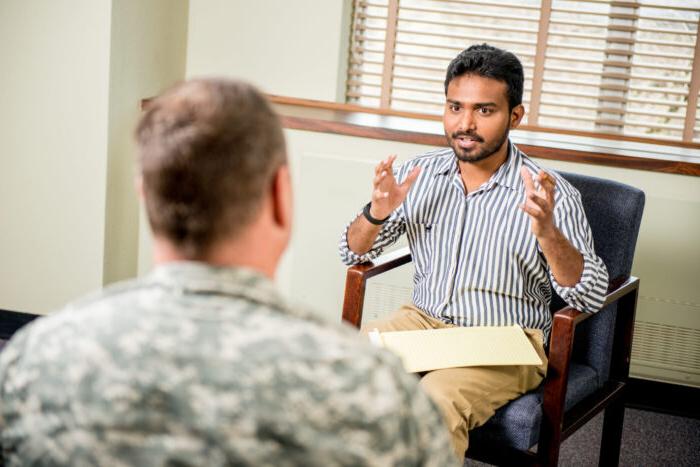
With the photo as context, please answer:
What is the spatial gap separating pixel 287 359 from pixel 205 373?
0.25 feet

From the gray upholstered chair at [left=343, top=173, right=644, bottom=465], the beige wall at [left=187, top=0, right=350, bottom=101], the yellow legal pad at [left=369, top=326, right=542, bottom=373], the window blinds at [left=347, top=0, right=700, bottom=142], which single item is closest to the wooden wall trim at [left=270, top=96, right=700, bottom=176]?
the beige wall at [left=187, top=0, right=350, bottom=101]

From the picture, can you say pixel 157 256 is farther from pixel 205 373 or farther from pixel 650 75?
pixel 650 75

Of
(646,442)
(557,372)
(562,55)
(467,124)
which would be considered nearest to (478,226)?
(467,124)

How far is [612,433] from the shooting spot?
2447 mm

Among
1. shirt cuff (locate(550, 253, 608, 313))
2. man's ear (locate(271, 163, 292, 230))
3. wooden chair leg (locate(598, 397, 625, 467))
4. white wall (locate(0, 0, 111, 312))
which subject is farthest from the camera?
white wall (locate(0, 0, 111, 312))

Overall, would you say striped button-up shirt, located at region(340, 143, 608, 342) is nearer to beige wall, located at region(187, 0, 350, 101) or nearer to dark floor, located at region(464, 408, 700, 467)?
Answer: dark floor, located at region(464, 408, 700, 467)

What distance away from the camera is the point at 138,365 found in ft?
2.65

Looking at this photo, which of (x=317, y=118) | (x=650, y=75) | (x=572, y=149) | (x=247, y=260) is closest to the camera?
(x=247, y=260)

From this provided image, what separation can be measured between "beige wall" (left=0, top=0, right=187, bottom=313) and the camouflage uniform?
2.45 meters

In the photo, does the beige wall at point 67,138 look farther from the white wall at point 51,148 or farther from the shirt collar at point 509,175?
the shirt collar at point 509,175

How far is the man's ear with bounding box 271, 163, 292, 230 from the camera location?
36.1 inches

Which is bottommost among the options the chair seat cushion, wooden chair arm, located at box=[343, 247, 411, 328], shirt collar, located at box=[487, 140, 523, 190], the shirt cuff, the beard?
the chair seat cushion

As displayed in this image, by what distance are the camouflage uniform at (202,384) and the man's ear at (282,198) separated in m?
0.08

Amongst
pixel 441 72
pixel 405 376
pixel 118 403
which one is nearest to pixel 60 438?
pixel 118 403
